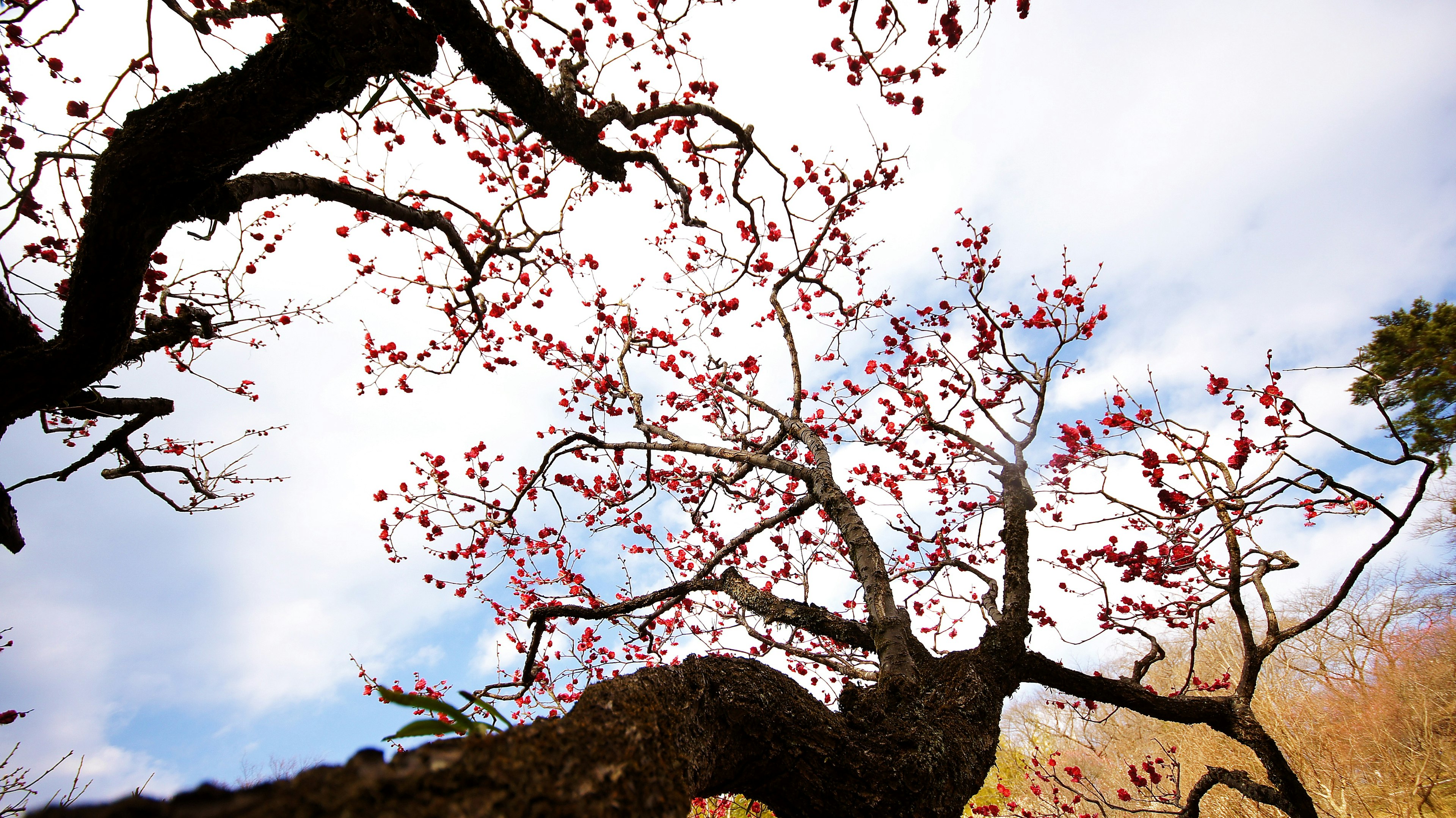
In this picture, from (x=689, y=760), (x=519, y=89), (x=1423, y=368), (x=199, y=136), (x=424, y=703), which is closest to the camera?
(x=424, y=703)

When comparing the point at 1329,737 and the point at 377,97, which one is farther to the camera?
the point at 1329,737

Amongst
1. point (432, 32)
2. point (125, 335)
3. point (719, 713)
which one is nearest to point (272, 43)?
point (432, 32)

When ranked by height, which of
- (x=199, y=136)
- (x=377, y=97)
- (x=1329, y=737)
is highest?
(x=377, y=97)

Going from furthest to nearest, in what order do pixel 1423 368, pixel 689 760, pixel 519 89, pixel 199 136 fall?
1. pixel 1423 368
2. pixel 519 89
3. pixel 199 136
4. pixel 689 760

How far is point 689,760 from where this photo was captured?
1.62 metres

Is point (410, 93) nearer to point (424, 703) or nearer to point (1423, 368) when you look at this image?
point (424, 703)

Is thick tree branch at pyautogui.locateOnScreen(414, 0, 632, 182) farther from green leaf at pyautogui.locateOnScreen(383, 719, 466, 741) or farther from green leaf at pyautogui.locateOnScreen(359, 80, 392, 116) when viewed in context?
green leaf at pyautogui.locateOnScreen(383, 719, 466, 741)

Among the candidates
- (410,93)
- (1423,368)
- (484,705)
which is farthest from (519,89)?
(1423,368)

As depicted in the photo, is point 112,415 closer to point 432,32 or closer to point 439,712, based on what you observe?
point 432,32

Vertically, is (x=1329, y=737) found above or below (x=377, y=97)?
below

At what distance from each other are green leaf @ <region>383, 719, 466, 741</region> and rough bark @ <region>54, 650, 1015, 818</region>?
17cm

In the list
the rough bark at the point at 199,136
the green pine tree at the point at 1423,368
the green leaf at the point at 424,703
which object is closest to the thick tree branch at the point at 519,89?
the rough bark at the point at 199,136

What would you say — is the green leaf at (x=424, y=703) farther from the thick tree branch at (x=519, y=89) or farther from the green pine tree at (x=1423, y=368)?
the green pine tree at (x=1423, y=368)

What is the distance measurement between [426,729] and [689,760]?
73 centimetres
